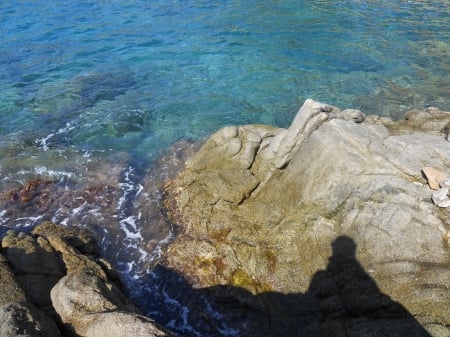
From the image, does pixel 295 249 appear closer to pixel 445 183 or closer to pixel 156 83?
pixel 445 183

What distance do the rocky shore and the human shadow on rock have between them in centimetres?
3

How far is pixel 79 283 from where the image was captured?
7.76 m

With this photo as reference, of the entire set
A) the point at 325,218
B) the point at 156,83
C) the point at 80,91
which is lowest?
the point at 325,218

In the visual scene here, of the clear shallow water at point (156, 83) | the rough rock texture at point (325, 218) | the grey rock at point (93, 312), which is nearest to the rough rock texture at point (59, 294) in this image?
the grey rock at point (93, 312)

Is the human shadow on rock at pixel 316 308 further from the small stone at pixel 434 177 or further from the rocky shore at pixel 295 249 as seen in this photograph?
the small stone at pixel 434 177

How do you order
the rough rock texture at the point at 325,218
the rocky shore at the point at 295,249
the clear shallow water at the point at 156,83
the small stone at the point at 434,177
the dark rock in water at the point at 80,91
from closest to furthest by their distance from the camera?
1. the rocky shore at the point at 295,249
2. the rough rock texture at the point at 325,218
3. the small stone at the point at 434,177
4. the clear shallow water at the point at 156,83
5. the dark rock in water at the point at 80,91

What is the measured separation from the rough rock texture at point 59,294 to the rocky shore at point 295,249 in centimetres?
3

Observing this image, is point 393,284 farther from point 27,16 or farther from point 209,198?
point 27,16

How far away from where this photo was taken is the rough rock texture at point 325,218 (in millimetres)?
8984

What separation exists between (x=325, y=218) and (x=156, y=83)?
1646cm

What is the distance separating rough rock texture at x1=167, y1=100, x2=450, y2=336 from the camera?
8.98 m

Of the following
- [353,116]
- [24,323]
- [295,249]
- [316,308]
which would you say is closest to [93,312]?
[24,323]

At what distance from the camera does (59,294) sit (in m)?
7.62

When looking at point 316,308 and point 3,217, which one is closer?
point 316,308
